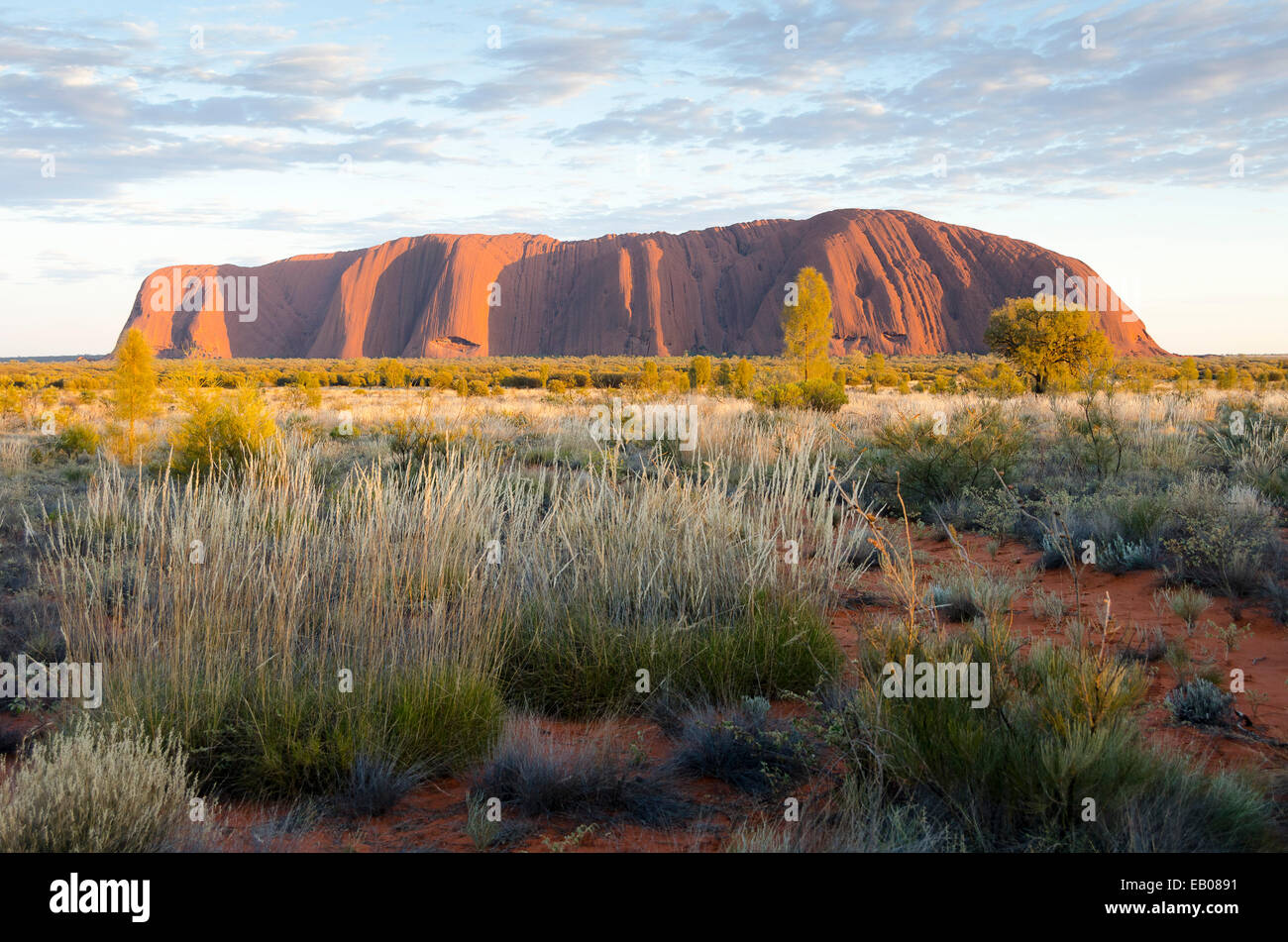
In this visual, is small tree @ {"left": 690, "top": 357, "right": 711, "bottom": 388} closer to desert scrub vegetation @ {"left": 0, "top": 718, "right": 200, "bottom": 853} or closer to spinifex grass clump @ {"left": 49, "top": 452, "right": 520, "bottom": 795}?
spinifex grass clump @ {"left": 49, "top": 452, "right": 520, "bottom": 795}

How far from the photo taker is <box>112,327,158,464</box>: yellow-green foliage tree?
13.5 meters

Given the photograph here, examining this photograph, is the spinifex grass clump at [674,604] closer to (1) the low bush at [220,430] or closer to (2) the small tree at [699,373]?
(1) the low bush at [220,430]

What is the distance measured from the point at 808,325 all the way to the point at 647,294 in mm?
79746

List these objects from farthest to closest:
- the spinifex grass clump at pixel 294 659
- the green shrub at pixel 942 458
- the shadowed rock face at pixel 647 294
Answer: the shadowed rock face at pixel 647 294, the green shrub at pixel 942 458, the spinifex grass clump at pixel 294 659

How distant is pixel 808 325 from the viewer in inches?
1104

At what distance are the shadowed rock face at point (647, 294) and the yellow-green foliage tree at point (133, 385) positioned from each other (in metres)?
85.7

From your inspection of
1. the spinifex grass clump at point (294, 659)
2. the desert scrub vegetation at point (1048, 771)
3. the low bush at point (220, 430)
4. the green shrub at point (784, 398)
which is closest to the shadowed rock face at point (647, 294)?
the green shrub at point (784, 398)

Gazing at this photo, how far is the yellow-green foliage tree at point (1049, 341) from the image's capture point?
26719mm

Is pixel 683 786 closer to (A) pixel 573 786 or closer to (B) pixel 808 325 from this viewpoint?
(A) pixel 573 786

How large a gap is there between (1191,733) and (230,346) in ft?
445

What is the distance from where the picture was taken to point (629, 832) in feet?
8.93

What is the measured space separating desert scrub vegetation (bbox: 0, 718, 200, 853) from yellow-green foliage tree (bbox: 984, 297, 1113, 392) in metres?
28.3

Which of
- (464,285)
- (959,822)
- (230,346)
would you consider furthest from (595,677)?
(230,346)

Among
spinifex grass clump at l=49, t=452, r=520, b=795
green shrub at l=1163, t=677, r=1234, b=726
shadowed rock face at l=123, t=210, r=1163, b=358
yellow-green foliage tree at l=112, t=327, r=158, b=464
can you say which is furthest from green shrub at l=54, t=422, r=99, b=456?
shadowed rock face at l=123, t=210, r=1163, b=358
